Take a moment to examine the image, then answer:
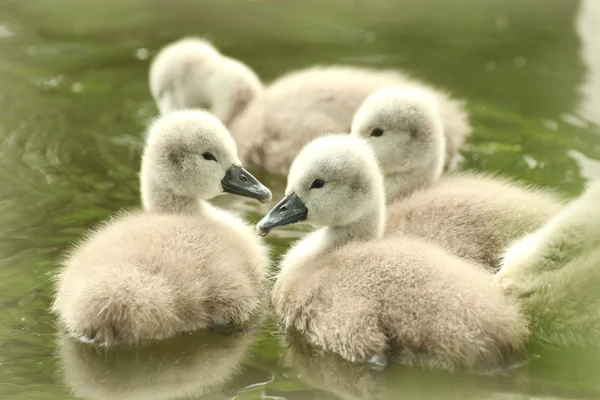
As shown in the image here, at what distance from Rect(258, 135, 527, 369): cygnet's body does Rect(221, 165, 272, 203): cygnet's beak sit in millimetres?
298

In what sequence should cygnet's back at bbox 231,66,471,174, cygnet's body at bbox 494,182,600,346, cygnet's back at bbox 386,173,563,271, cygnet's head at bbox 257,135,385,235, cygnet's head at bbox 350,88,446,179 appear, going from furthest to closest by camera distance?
cygnet's back at bbox 231,66,471,174
cygnet's head at bbox 350,88,446,179
cygnet's back at bbox 386,173,563,271
cygnet's head at bbox 257,135,385,235
cygnet's body at bbox 494,182,600,346

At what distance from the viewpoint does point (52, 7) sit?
8.38m

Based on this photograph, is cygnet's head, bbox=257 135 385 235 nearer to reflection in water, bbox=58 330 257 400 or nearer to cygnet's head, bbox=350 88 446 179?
reflection in water, bbox=58 330 257 400

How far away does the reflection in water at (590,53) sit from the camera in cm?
625

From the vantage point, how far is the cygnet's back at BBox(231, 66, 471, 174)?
5.47 metres

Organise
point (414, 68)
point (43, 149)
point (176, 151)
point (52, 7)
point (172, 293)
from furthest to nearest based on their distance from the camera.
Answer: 1. point (52, 7)
2. point (414, 68)
3. point (43, 149)
4. point (176, 151)
5. point (172, 293)

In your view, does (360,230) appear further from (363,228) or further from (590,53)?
(590,53)

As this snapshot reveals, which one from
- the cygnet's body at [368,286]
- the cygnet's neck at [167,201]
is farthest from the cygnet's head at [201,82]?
the cygnet's body at [368,286]

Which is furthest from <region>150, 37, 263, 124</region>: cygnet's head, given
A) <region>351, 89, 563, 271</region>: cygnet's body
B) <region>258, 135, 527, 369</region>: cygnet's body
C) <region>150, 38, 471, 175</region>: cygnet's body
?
<region>258, 135, 527, 369</region>: cygnet's body

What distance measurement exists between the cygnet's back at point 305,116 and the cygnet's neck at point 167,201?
3.67ft

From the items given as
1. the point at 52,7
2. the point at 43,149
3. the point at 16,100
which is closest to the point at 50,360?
the point at 43,149

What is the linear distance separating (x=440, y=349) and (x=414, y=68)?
397 centimetres

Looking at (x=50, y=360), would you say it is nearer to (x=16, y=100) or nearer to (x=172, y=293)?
(x=172, y=293)

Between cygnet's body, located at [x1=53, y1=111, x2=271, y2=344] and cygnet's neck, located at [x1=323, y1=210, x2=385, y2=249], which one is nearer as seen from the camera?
cygnet's body, located at [x1=53, y1=111, x2=271, y2=344]
